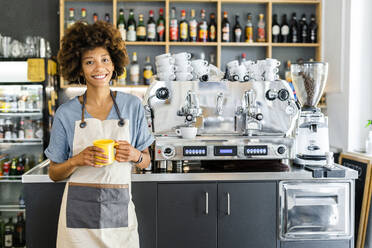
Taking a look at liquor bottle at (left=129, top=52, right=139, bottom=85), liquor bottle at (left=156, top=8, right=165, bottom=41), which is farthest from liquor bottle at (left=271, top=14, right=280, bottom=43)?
liquor bottle at (left=129, top=52, right=139, bottom=85)

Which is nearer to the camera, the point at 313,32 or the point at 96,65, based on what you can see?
the point at 96,65

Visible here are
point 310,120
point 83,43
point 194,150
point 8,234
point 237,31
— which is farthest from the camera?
point 237,31

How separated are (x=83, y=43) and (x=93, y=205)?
0.64m

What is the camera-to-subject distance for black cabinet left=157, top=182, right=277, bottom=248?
1.87 m

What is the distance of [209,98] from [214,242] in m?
0.86

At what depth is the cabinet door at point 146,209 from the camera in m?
1.85

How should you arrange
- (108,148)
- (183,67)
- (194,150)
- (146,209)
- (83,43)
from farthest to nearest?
(183,67)
(194,150)
(146,209)
(83,43)
(108,148)

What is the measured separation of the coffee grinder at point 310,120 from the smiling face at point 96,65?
4.19 feet

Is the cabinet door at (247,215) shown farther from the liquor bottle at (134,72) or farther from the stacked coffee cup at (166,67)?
the liquor bottle at (134,72)

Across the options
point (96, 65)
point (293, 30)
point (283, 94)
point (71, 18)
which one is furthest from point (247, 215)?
point (71, 18)

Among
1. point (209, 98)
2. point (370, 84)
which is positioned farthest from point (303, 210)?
point (370, 84)

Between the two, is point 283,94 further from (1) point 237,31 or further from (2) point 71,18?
(2) point 71,18

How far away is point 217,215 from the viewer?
1879 mm

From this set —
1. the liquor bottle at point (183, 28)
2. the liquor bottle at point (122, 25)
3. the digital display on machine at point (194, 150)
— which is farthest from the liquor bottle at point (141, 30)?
the digital display on machine at point (194, 150)
